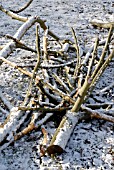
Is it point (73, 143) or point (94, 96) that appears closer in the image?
point (73, 143)

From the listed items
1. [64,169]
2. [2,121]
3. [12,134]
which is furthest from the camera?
[2,121]

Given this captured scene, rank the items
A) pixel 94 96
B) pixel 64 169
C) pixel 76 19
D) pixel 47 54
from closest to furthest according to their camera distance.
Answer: pixel 64 169, pixel 94 96, pixel 47 54, pixel 76 19

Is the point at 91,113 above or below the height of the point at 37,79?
below

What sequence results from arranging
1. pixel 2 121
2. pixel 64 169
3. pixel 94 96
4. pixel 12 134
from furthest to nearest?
pixel 94 96
pixel 2 121
pixel 12 134
pixel 64 169

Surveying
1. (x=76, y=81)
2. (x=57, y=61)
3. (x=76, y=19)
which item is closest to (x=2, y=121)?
(x=76, y=81)

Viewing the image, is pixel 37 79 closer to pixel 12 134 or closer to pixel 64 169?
pixel 12 134

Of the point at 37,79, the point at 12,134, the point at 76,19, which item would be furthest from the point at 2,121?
the point at 76,19

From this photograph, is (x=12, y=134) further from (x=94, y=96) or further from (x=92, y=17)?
(x=92, y=17)

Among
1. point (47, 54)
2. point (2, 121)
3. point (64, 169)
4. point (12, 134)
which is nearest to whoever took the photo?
point (64, 169)

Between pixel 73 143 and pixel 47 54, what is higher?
pixel 47 54
